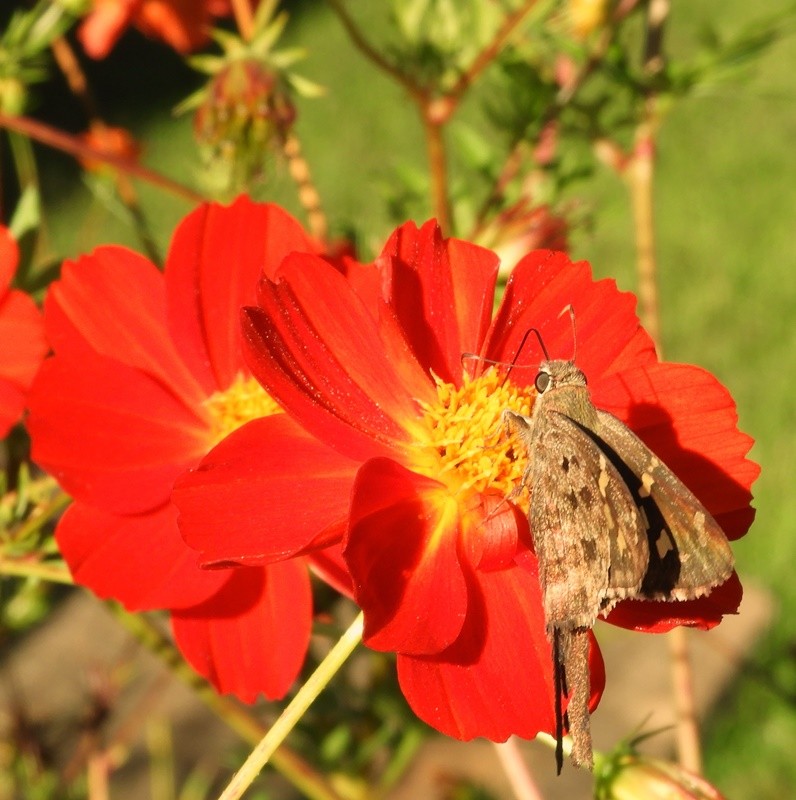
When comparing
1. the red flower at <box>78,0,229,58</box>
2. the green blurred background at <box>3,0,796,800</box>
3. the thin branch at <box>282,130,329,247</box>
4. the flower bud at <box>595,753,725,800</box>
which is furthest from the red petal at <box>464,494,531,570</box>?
the green blurred background at <box>3,0,796,800</box>

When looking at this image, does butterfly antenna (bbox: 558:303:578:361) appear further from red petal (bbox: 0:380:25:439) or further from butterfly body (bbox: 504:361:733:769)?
red petal (bbox: 0:380:25:439)

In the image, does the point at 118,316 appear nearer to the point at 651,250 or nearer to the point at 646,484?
the point at 646,484

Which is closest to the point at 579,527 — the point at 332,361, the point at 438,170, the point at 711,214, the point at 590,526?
the point at 590,526

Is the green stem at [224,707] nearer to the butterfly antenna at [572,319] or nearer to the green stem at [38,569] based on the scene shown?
the green stem at [38,569]

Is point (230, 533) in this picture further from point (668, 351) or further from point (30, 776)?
point (668, 351)

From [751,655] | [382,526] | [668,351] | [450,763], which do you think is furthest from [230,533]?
[668,351]
